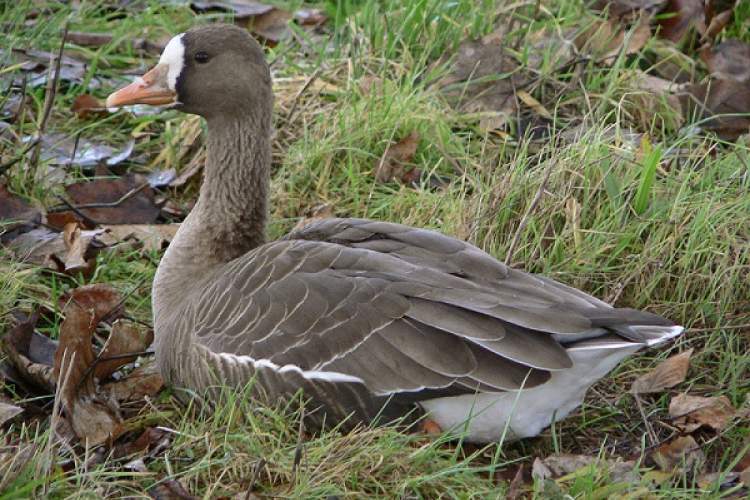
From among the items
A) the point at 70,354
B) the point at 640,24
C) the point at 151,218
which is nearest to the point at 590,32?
the point at 640,24

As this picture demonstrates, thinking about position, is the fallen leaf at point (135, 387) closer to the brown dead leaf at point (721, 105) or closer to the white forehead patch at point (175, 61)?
the white forehead patch at point (175, 61)

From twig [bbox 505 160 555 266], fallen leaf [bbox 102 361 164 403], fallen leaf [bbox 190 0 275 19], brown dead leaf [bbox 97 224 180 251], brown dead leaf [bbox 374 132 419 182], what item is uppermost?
twig [bbox 505 160 555 266]

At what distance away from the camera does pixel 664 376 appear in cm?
436

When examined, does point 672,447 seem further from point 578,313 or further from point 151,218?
point 151,218

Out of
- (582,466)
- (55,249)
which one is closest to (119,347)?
(55,249)

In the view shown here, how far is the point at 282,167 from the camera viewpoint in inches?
224

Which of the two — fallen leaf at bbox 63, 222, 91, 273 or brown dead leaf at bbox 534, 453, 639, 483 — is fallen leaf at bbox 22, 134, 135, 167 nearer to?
fallen leaf at bbox 63, 222, 91, 273

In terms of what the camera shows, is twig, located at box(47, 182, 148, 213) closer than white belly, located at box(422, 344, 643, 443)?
No

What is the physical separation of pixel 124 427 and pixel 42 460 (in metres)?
0.65

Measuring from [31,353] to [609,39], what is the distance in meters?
3.20

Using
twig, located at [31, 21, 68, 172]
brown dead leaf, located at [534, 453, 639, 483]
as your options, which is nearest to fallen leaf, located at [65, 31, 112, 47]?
twig, located at [31, 21, 68, 172]

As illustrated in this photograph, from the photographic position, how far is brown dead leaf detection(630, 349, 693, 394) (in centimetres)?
434

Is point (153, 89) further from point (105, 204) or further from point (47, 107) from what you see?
point (105, 204)

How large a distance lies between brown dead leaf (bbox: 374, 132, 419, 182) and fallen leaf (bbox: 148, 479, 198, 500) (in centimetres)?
→ 223
